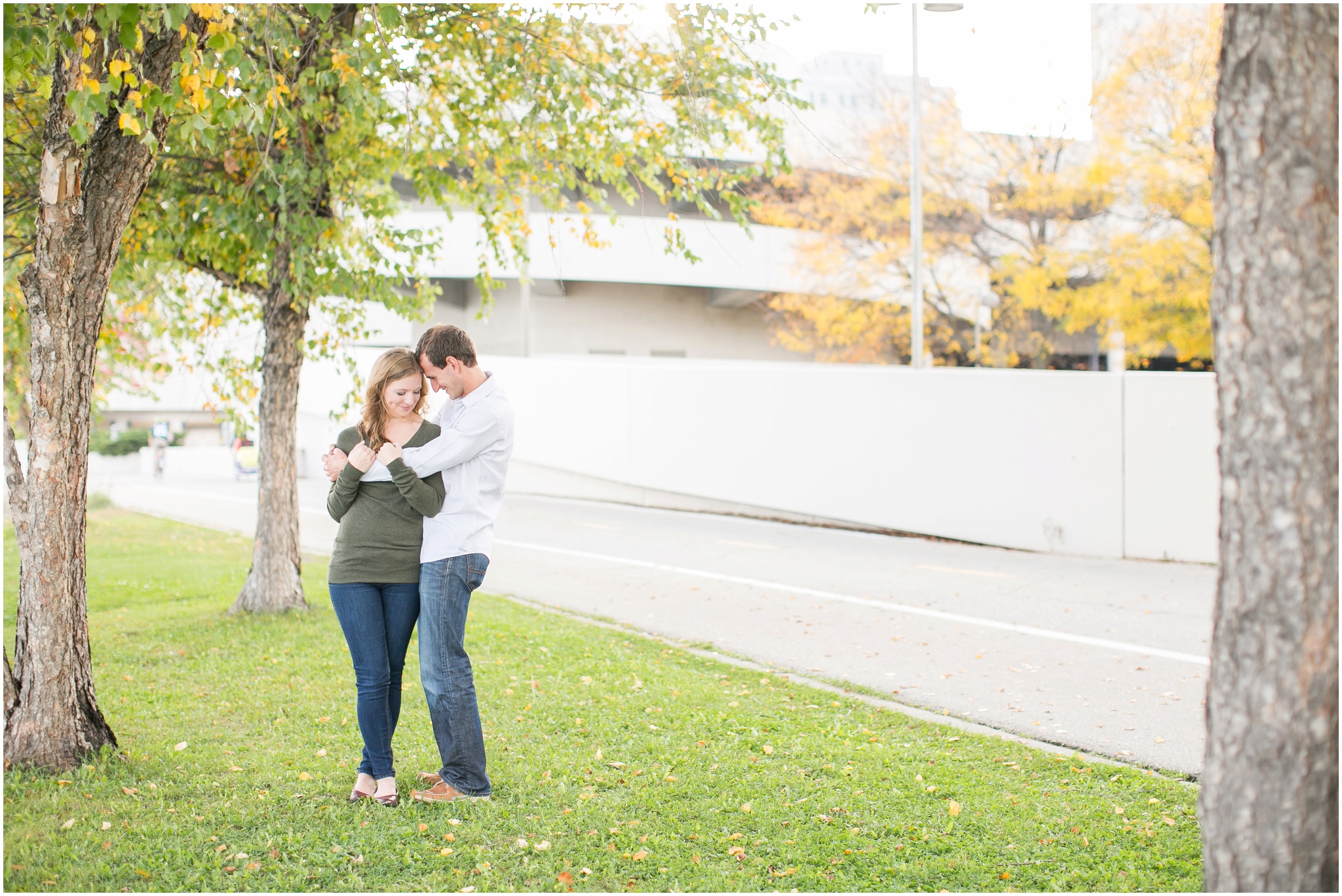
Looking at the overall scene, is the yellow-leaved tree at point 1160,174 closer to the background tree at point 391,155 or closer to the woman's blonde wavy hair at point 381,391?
the background tree at point 391,155

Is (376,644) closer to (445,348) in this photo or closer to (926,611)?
(445,348)

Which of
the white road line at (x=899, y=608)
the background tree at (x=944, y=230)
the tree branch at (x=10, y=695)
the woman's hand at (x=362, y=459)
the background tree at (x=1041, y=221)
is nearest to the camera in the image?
the woman's hand at (x=362, y=459)

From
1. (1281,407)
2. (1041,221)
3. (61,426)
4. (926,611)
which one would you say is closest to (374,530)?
(61,426)

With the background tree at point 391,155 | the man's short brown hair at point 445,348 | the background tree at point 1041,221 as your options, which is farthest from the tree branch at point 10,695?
the background tree at point 1041,221

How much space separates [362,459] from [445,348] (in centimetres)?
55

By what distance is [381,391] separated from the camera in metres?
4.37

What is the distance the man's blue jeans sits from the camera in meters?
4.34

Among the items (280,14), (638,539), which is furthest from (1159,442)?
(280,14)

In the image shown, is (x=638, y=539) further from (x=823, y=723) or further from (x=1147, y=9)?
(x=1147, y=9)

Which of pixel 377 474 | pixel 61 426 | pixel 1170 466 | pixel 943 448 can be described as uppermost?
pixel 61 426

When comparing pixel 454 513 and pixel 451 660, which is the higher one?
pixel 454 513

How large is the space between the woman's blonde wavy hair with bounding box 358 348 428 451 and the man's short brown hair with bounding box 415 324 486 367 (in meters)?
0.08

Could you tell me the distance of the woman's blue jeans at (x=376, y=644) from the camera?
4363 millimetres

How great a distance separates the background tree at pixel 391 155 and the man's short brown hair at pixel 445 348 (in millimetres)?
2806
